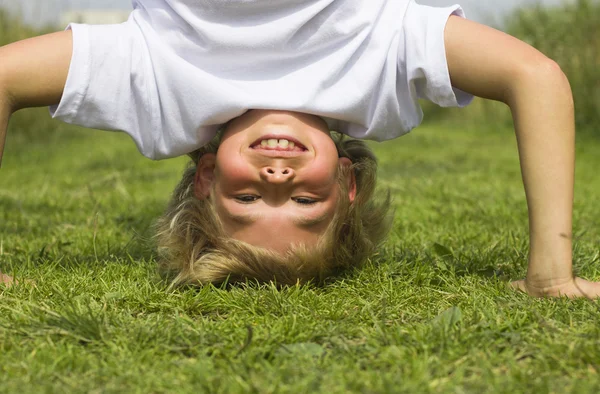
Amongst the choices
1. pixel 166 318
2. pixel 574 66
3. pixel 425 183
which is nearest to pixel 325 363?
pixel 166 318

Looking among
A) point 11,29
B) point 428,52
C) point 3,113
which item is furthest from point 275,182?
point 11,29

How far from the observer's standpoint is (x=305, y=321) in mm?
2457

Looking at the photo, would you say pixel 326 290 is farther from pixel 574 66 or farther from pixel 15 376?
pixel 574 66

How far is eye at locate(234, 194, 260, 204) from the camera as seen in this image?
2787 mm

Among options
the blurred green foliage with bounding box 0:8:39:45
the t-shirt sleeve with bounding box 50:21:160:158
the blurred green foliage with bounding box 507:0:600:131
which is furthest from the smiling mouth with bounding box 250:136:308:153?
the blurred green foliage with bounding box 507:0:600:131

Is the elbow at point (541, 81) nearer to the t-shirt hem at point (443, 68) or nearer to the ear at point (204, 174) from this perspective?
the t-shirt hem at point (443, 68)

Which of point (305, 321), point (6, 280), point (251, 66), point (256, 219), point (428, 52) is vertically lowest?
point (6, 280)

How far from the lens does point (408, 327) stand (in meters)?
2.36

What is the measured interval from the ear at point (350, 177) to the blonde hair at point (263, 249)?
0.02 metres

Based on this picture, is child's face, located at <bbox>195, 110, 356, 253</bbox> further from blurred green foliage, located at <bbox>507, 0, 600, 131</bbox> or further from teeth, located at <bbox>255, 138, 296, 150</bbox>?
blurred green foliage, located at <bbox>507, 0, 600, 131</bbox>

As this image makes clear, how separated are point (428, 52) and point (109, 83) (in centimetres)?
111

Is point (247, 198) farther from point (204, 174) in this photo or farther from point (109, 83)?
point (109, 83)

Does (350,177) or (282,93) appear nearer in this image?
(282,93)

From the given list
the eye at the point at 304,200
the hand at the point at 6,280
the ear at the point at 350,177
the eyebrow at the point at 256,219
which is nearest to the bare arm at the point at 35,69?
the hand at the point at 6,280
